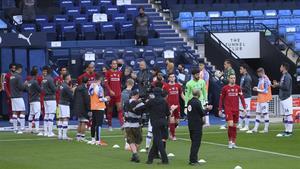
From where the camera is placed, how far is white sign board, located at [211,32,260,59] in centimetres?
4225

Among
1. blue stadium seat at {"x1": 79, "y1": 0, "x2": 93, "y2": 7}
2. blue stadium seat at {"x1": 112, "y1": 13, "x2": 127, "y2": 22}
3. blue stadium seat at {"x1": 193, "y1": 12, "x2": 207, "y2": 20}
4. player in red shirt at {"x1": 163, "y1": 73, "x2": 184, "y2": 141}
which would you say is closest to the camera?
player in red shirt at {"x1": 163, "y1": 73, "x2": 184, "y2": 141}

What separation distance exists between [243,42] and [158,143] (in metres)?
22.3

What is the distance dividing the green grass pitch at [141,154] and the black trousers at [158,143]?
0.26 m

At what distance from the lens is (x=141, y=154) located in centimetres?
2339

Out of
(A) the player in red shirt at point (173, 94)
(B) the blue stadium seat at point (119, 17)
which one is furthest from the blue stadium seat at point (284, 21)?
(A) the player in red shirt at point (173, 94)

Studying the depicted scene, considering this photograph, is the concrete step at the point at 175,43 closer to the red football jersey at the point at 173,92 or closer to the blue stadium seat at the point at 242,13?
the blue stadium seat at the point at 242,13

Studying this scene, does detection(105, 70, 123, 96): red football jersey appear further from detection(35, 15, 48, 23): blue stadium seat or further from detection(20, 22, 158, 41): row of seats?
detection(35, 15, 48, 23): blue stadium seat

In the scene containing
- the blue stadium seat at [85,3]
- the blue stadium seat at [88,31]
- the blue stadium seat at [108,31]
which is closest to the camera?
the blue stadium seat at [88,31]

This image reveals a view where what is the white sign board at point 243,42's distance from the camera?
4225 cm

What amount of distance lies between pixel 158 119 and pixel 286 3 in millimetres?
28227

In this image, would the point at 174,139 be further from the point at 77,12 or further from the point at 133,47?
the point at 77,12

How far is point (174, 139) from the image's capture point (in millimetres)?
27484

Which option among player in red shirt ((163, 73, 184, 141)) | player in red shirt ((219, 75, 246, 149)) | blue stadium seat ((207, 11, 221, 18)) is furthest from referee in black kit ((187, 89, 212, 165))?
blue stadium seat ((207, 11, 221, 18))

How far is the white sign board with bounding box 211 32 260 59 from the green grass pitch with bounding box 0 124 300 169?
12.7 metres
